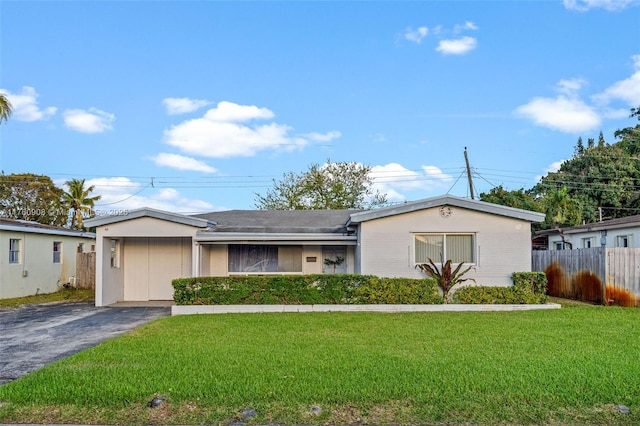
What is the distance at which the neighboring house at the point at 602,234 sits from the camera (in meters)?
19.4

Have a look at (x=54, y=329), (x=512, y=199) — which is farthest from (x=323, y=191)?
(x=54, y=329)

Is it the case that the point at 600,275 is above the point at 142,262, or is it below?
below

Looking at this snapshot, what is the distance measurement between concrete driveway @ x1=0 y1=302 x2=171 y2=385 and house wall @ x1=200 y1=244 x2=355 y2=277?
232cm

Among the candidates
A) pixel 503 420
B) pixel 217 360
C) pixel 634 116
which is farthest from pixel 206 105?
pixel 634 116

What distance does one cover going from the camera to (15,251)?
19.1 m

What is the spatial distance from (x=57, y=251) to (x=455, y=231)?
17.1 m

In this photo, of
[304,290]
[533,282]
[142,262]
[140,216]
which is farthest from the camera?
[142,262]

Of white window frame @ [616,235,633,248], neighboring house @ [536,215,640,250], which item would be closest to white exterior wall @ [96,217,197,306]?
neighboring house @ [536,215,640,250]

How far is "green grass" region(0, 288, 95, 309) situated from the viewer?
56.5 ft

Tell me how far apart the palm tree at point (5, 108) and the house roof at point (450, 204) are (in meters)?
13.1

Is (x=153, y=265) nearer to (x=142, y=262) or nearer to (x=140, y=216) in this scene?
(x=142, y=262)

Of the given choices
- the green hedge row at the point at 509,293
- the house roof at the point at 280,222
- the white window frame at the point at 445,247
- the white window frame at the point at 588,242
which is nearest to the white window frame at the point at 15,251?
the house roof at the point at 280,222

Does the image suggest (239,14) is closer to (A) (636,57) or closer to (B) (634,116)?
(A) (636,57)

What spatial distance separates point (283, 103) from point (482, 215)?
9.21 metres
